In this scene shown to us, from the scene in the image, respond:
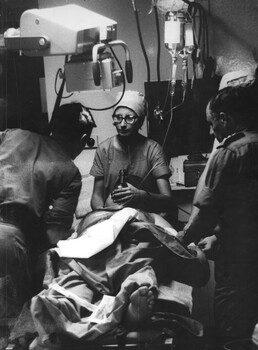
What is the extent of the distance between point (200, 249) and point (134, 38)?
1.05 metres

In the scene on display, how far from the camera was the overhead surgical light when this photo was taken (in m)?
2.21

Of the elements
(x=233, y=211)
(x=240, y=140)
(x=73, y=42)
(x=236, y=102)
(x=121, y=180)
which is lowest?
(x=233, y=211)

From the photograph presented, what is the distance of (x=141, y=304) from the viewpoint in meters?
1.95

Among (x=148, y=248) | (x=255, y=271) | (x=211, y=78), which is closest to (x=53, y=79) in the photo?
(x=211, y=78)

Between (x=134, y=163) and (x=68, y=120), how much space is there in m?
0.42

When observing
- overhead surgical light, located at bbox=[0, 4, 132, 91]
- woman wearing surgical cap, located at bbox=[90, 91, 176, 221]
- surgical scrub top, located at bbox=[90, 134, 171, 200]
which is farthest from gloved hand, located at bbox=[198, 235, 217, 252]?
overhead surgical light, located at bbox=[0, 4, 132, 91]

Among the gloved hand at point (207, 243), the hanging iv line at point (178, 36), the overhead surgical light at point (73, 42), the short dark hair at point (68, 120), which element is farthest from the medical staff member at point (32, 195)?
the gloved hand at point (207, 243)

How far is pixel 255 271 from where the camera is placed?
249 cm

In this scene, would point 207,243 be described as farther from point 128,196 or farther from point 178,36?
point 178,36

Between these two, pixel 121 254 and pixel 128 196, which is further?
pixel 128 196

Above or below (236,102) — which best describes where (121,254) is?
below

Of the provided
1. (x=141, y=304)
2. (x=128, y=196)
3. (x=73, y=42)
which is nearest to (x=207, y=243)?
(x=128, y=196)

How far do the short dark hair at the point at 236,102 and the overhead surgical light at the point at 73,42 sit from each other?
505 mm

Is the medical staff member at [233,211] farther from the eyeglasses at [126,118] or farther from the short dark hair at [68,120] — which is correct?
the short dark hair at [68,120]
